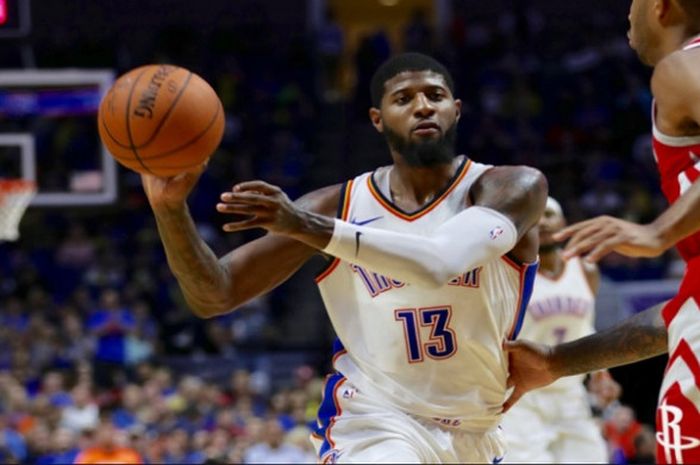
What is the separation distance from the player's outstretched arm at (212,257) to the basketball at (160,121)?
0.10 metres

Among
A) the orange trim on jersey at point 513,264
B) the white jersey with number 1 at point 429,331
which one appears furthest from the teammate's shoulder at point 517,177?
the orange trim on jersey at point 513,264

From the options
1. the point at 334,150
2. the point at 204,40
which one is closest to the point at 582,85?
the point at 334,150

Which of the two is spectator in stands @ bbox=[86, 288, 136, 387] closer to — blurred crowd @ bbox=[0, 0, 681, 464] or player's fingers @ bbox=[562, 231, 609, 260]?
blurred crowd @ bbox=[0, 0, 681, 464]

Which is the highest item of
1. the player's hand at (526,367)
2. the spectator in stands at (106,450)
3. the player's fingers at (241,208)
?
the player's fingers at (241,208)

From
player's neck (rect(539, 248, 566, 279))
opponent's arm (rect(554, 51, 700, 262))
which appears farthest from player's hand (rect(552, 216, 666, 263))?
player's neck (rect(539, 248, 566, 279))

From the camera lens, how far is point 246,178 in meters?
16.7

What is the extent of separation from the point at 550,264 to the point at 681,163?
401 cm

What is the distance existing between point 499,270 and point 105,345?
9442 millimetres

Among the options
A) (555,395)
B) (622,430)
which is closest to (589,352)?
(555,395)

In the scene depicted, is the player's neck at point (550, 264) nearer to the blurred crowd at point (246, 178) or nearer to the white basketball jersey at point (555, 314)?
the white basketball jersey at point (555, 314)

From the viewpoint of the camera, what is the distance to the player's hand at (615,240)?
3.37 m

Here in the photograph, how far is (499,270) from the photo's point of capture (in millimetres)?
4594

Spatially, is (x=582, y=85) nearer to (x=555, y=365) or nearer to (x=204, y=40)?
(x=204, y=40)

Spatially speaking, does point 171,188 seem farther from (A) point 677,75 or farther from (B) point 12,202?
(B) point 12,202
